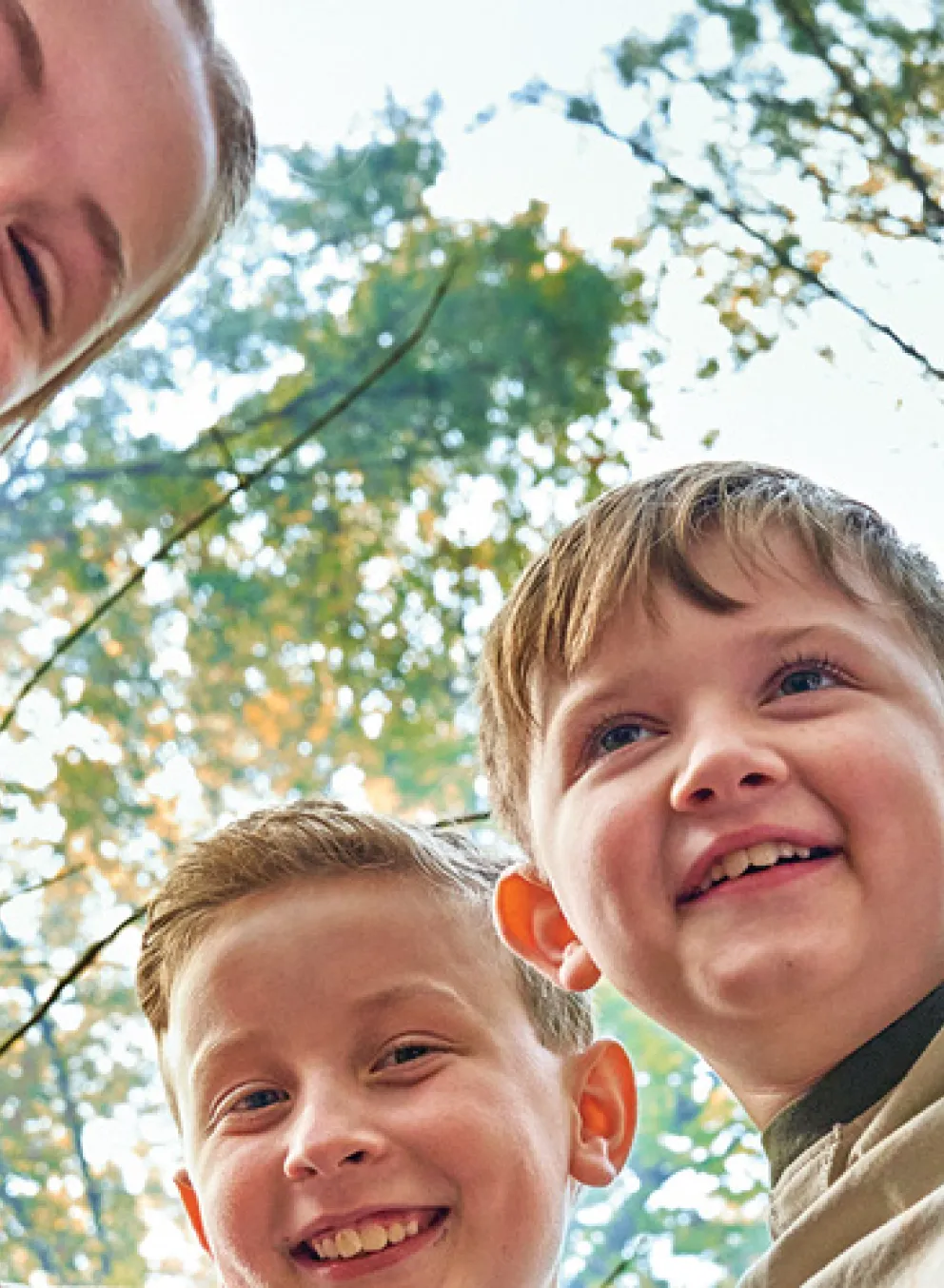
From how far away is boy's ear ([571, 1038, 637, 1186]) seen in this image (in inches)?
40.1

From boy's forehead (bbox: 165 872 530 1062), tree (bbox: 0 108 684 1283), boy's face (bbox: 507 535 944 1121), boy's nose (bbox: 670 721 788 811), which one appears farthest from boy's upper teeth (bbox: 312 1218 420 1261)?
tree (bbox: 0 108 684 1283)

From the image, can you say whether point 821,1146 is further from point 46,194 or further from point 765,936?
point 46,194

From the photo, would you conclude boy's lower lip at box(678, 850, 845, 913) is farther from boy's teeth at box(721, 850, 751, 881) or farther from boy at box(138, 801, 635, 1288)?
boy at box(138, 801, 635, 1288)

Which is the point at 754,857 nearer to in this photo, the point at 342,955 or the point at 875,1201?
the point at 875,1201

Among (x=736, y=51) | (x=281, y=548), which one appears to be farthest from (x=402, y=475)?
(x=736, y=51)

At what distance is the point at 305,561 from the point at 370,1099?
1764 mm

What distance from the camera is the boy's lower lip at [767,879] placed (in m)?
0.70

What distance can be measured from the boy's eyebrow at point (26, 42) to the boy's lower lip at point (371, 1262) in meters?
0.74

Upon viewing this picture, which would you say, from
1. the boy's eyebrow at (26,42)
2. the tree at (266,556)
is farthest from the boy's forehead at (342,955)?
the tree at (266,556)

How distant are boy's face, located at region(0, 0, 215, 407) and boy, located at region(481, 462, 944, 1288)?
0.39 metres

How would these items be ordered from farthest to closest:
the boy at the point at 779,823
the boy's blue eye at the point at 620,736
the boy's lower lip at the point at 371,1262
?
1. the boy's lower lip at the point at 371,1262
2. the boy's blue eye at the point at 620,736
3. the boy at the point at 779,823

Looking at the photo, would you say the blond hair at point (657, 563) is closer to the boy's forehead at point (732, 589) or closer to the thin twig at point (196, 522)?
the boy's forehead at point (732, 589)

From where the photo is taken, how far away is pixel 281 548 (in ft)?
8.64

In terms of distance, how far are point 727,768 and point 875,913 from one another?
0.10 metres
